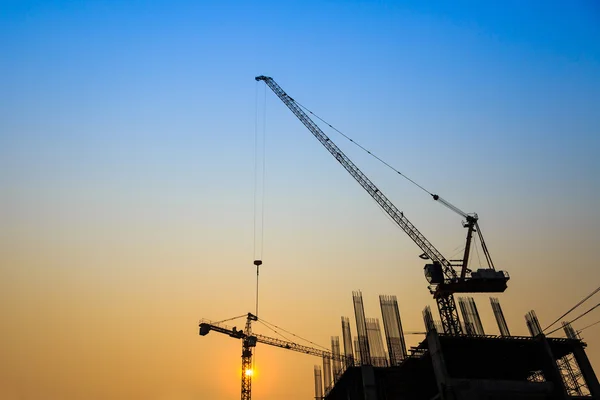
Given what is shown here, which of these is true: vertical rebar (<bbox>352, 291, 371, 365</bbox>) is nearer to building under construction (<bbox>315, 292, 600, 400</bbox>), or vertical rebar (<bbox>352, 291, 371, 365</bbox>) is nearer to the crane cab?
building under construction (<bbox>315, 292, 600, 400</bbox>)

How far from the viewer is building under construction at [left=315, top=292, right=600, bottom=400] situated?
45.7 m

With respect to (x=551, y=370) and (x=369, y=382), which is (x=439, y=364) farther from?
(x=551, y=370)

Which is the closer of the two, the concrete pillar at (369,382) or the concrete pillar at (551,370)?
the concrete pillar at (551,370)

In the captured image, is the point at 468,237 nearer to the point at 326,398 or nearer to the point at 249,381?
the point at 326,398

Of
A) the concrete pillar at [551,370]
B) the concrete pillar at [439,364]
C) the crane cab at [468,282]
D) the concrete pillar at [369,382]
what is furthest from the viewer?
the crane cab at [468,282]

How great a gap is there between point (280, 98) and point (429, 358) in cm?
5106

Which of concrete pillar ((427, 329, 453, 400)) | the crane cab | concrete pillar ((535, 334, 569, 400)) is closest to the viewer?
concrete pillar ((427, 329, 453, 400))

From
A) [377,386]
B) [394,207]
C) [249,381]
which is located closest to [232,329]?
[249,381]

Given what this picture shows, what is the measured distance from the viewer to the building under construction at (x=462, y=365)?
45700 millimetres

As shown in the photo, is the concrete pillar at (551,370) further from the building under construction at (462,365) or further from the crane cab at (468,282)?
the crane cab at (468,282)

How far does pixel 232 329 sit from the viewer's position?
282ft

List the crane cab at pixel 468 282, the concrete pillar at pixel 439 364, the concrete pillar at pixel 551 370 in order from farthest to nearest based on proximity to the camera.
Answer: the crane cab at pixel 468 282 → the concrete pillar at pixel 551 370 → the concrete pillar at pixel 439 364

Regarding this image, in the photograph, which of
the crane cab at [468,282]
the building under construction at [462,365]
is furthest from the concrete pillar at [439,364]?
the crane cab at [468,282]

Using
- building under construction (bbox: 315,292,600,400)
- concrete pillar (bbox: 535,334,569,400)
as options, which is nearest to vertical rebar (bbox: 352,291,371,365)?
building under construction (bbox: 315,292,600,400)
